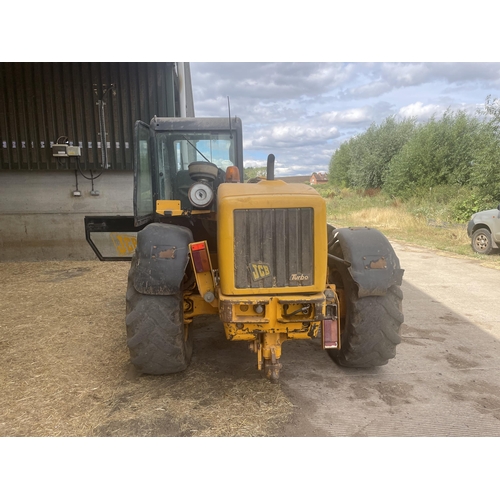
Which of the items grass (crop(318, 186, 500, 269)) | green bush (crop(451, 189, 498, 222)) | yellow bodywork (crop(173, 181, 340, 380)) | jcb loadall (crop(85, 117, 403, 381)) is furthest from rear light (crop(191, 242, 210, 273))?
green bush (crop(451, 189, 498, 222))

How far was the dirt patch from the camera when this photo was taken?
279 cm

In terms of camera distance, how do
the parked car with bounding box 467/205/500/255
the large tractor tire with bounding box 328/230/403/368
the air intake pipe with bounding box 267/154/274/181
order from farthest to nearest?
the parked car with bounding box 467/205/500/255
the large tractor tire with bounding box 328/230/403/368
the air intake pipe with bounding box 267/154/274/181

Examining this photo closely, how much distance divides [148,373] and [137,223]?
1.51 metres

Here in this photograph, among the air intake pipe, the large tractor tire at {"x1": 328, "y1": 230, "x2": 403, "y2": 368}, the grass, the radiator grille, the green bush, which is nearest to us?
the radiator grille

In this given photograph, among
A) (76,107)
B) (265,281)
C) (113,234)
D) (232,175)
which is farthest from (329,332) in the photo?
(76,107)

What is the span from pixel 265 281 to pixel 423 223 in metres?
14.2

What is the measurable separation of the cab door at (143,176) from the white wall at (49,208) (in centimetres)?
505

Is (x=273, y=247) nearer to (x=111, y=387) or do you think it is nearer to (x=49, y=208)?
(x=111, y=387)

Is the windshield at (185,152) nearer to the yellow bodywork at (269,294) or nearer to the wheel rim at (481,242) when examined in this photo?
the yellow bodywork at (269,294)

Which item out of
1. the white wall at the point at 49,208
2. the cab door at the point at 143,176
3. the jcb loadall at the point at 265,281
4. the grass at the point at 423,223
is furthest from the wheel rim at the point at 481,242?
the cab door at the point at 143,176

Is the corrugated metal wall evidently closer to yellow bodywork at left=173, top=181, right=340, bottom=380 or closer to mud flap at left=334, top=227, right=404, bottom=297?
A: yellow bodywork at left=173, top=181, right=340, bottom=380

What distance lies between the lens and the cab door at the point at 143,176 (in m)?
4.05

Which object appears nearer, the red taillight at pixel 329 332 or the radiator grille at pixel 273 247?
the radiator grille at pixel 273 247

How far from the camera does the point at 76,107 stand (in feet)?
28.9
